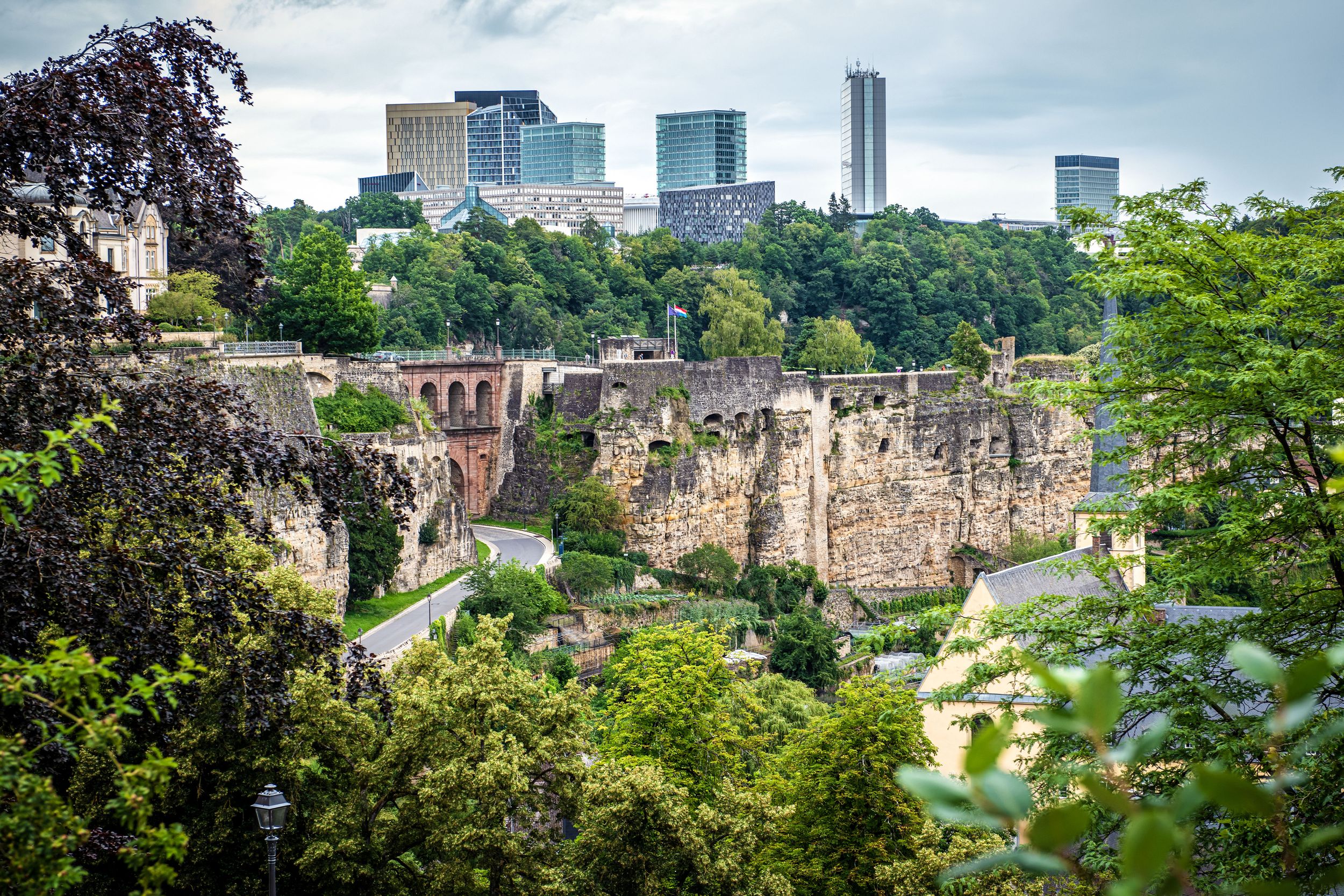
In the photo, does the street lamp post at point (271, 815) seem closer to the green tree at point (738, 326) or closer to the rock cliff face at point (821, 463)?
the rock cliff face at point (821, 463)

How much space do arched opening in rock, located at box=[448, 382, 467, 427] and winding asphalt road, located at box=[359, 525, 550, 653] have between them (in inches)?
173

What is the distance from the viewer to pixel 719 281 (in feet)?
251

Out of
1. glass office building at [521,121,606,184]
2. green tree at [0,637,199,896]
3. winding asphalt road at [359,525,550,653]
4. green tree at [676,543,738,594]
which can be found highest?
glass office building at [521,121,606,184]

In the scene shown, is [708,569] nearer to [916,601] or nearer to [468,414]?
[468,414]

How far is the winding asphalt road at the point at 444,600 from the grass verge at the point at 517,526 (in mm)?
411

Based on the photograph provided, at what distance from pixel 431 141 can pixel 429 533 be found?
532 feet

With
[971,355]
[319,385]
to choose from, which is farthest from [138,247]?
[971,355]

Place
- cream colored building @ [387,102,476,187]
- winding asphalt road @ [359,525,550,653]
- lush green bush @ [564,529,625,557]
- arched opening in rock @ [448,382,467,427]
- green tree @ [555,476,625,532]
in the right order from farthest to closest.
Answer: cream colored building @ [387,102,476,187] → arched opening in rock @ [448,382,467,427] → green tree @ [555,476,625,532] → lush green bush @ [564,529,625,557] → winding asphalt road @ [359,525,550,653]

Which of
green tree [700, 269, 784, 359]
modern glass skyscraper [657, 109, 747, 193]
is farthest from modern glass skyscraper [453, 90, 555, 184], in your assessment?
green tree [700, 269, 784, 359]

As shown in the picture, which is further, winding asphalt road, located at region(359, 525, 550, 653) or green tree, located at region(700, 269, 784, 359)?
green tree, located at region(700, 269, 784, 359)

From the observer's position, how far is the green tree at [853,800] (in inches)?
630

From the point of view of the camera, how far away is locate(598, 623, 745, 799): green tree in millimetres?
19422

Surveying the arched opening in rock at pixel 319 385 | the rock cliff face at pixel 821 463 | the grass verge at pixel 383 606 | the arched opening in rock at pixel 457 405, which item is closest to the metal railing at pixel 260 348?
the arched opening in rock at pixel 319 385

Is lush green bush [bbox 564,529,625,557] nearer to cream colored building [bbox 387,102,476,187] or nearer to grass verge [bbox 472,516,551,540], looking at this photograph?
grass verge [bbox 472,516,551,540]
